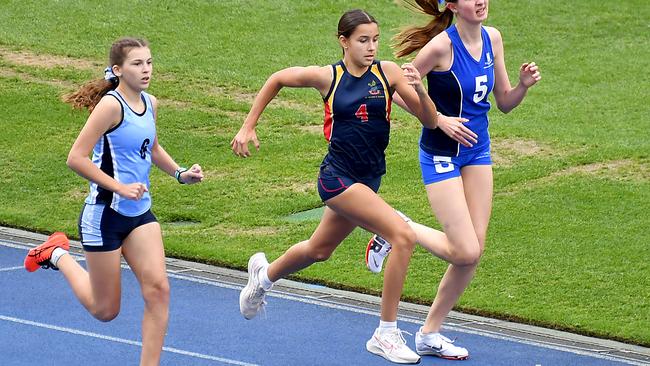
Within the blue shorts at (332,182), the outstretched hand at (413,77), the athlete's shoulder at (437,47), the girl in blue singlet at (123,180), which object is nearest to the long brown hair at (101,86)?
the girl in blue singlet at (123,180)

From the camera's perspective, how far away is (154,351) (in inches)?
301

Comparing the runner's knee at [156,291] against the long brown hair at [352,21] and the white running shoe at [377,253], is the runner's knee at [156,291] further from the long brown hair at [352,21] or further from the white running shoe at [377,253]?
the white running shoe at [377,253]

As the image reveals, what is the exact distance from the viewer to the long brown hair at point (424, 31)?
351 inches

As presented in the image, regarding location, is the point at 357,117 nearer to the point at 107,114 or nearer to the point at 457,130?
the point at 457,130

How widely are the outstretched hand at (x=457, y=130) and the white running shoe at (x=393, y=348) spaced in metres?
1.28

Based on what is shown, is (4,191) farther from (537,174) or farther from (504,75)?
(504,75)

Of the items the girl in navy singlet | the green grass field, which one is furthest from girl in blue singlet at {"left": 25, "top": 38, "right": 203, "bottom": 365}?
the green grass field

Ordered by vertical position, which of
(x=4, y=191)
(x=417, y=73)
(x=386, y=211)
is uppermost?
(x=417, y=73)

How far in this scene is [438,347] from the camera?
8898 mm

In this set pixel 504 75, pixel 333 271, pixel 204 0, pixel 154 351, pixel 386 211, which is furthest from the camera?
pixel 204 0

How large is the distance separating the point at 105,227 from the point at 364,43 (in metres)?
1.98

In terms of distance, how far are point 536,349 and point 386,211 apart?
1.83 m

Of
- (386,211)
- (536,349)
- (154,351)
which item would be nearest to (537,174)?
(536,349)

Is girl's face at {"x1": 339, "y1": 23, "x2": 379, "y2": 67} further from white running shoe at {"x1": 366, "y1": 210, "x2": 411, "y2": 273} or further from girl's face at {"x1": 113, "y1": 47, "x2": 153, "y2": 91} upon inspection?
white running shoe at {"x1": 366, "y1": 210, "x2": 411, "y2": 273}
